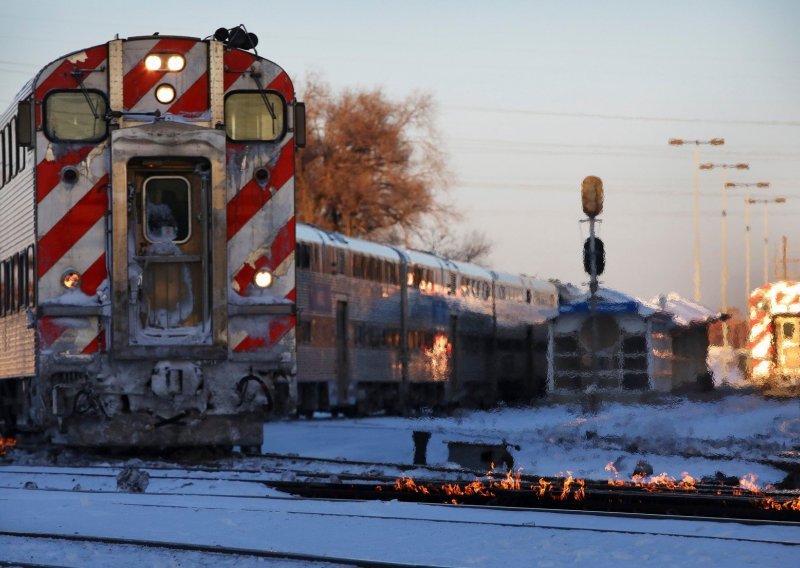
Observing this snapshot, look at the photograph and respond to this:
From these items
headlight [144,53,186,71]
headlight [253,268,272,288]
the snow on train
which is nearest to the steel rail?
headlight [253,268,272,288]

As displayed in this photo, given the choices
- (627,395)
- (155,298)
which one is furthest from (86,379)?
(627,395)

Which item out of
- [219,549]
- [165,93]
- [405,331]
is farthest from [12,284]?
[405,331]

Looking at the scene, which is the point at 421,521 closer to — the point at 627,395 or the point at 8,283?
the point at 8,283

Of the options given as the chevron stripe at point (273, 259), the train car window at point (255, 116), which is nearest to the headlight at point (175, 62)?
the train car window at point (255, 116)

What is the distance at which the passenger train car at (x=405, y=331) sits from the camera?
30.0m

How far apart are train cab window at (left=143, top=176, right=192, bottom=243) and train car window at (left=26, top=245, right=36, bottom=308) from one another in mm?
Result: 1211

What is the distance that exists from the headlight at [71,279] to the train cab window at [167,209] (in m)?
0.73

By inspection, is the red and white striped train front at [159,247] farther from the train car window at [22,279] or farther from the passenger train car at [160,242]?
the train car window at [22,279]

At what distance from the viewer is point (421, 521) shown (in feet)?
33.0

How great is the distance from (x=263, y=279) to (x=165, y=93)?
187 cm

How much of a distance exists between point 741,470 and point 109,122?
642 centimetres

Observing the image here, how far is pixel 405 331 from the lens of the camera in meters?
35.2

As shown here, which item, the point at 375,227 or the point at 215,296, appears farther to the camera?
the point at 375,227

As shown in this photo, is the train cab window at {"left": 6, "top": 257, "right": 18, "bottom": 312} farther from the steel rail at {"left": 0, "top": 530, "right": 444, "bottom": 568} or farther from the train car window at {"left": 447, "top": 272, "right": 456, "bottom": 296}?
the train car window at {"left": 447, "top": 272, "right": 456, "bottom": 296}
